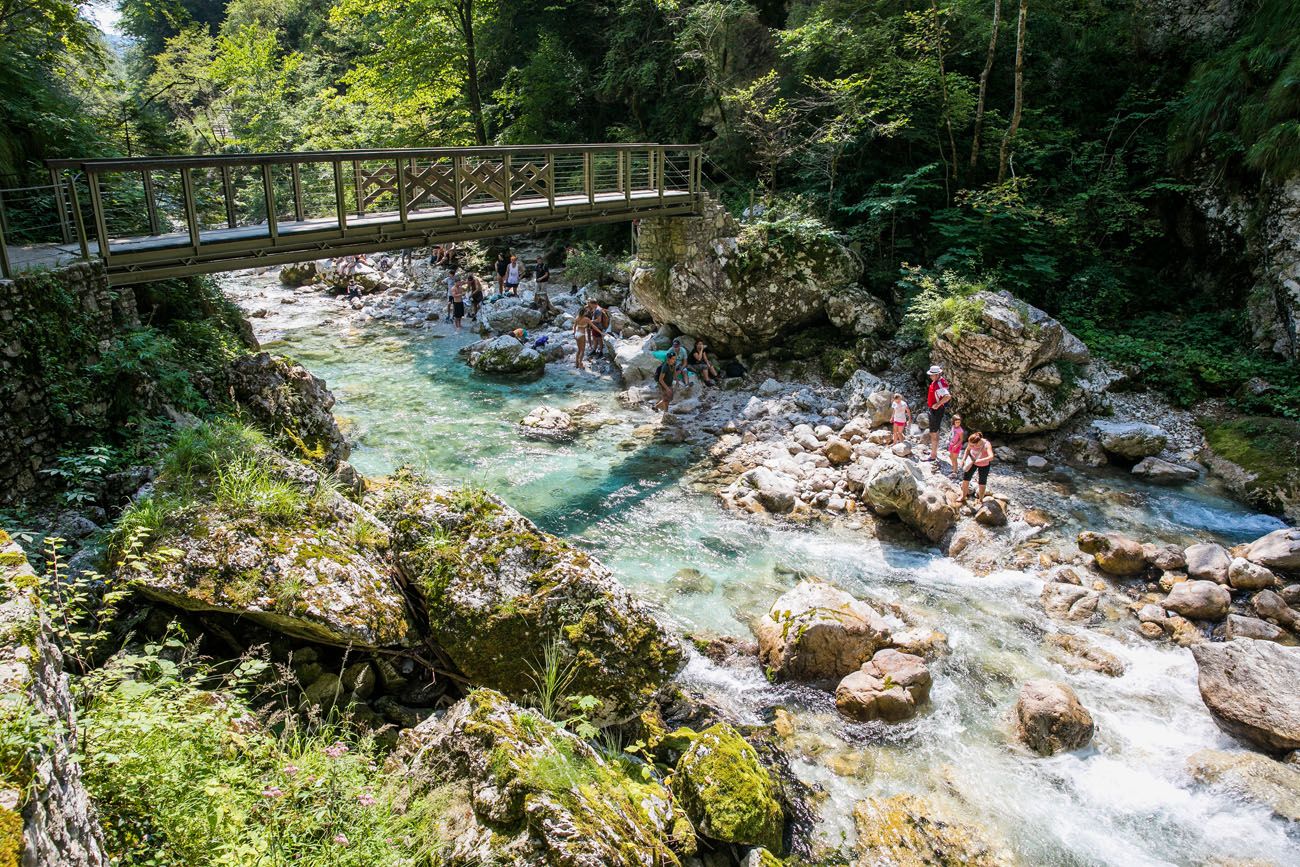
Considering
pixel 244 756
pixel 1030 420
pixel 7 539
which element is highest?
pixel 7 539

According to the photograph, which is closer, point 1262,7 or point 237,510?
point 237,510

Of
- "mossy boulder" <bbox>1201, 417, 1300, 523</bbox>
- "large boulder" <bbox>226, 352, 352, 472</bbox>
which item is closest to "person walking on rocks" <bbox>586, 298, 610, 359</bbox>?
"large boulder" <bbox>226, 352, 352, 472</bbox>

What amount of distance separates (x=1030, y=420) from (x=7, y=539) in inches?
538

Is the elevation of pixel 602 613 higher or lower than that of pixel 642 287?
lower

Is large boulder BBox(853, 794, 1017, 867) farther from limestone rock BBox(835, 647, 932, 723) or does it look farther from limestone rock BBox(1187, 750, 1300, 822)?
limestone rock BBox(1187, 750, 1300, 822)

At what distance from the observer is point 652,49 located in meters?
22.6

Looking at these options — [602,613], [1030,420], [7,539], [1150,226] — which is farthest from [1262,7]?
[7,539]

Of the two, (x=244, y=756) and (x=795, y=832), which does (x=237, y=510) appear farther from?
(x=795, y=832)

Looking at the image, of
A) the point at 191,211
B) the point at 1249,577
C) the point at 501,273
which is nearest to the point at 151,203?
the point at 191,211

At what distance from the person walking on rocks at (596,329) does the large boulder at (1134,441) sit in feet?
36.1

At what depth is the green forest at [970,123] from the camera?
1336 cm

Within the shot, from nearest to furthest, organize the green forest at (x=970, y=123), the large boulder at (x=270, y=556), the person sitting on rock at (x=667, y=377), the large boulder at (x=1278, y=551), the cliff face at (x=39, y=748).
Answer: the cliff face at (x=39, y=748), the large boulder at (x=270, y=556), the large boulder at (x=1278, y=551), the green forest at (x=970, y=123), the person sitting on rock at (x=667, y=377)

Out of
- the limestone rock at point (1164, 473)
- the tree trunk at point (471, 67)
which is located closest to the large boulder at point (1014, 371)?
the limestone rock at point (1164, 473)

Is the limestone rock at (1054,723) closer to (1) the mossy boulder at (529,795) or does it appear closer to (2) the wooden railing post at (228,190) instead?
(1) the mossy boulder at (529,795)
